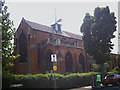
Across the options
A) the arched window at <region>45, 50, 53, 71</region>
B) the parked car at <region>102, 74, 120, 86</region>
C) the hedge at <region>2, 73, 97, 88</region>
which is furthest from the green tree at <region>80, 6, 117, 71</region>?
the arched window at <region>45, 50, 53, 71</region>

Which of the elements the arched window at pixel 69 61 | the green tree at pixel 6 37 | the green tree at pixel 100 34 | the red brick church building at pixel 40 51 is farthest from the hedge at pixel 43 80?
the arched window at pixel 69 61

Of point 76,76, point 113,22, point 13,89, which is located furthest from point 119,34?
point 13,89

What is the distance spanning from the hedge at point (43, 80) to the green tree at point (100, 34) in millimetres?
4817

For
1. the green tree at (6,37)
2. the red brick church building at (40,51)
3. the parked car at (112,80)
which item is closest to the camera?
the green tree at (6,37)

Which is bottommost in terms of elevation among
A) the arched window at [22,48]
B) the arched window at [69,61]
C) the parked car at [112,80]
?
the parked car at [112,80]

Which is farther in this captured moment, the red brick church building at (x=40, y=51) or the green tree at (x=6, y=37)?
the red brick church building at (x=40, y=51)

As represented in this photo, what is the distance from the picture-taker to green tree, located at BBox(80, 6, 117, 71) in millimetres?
25266

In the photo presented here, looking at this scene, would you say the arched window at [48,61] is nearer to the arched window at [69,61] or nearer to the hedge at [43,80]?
the arched window at [69,61]

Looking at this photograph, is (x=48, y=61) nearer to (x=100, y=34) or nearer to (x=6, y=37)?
(x=100, y=34)

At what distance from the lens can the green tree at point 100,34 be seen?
25266 millimetres

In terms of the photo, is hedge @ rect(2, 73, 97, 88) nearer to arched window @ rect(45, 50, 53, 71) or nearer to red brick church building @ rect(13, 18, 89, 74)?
red brick church building @ rect(13, 18, 89, 74)

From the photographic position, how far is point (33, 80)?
1670 cm

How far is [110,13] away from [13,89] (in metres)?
19.7

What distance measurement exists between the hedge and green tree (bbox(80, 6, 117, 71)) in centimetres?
482
